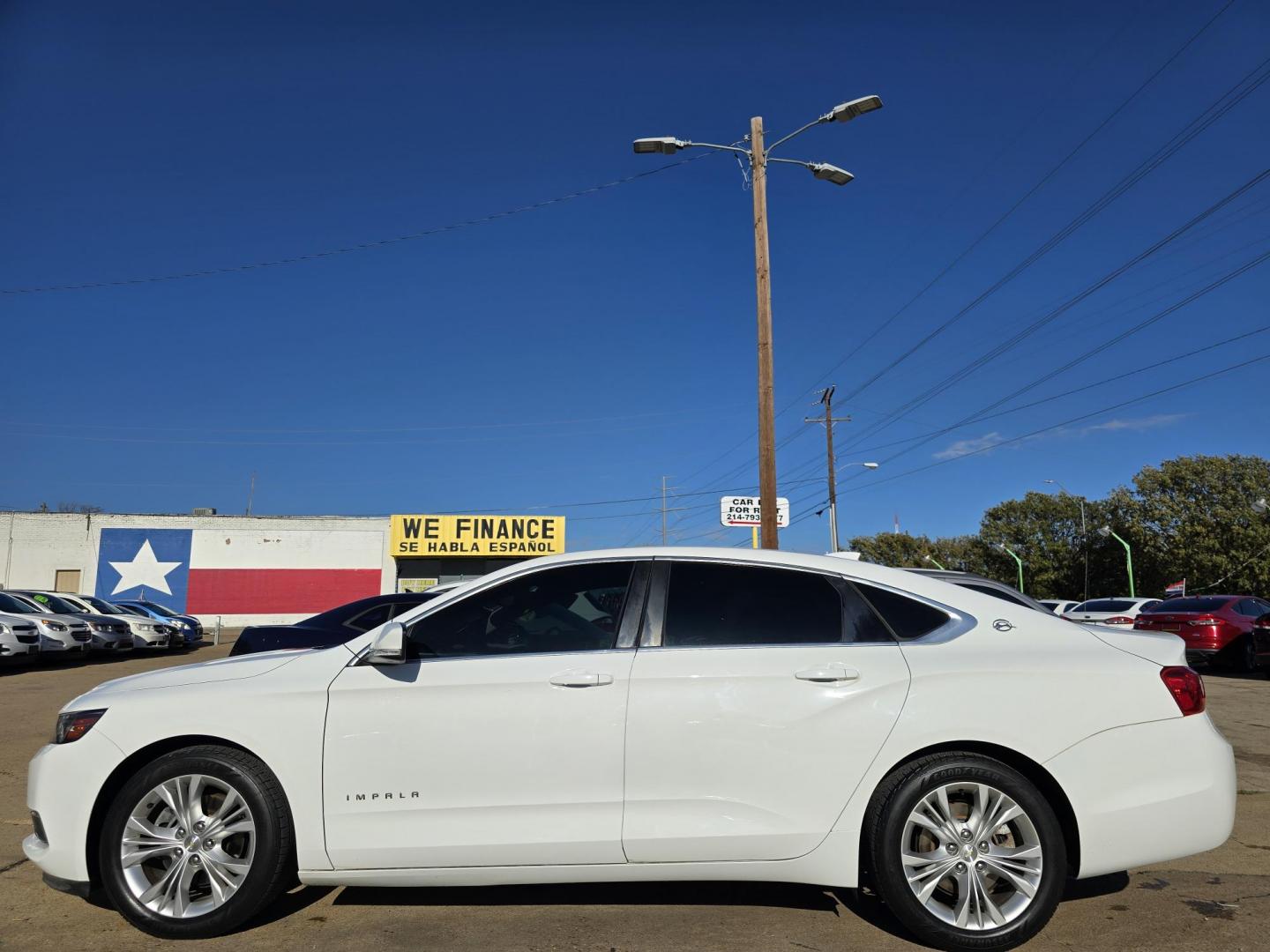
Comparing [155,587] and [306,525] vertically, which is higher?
[306,525]

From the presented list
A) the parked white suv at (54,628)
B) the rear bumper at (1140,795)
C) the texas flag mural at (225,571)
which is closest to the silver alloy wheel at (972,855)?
the rear bumper at (1140,795)

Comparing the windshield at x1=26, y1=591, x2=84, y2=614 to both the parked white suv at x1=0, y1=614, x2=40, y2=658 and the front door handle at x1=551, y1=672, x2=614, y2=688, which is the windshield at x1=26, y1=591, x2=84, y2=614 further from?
the front door handle at x1=551, y1=672, x2=614, y2=688

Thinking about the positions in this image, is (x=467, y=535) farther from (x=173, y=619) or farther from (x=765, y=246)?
(x=765, y=246)

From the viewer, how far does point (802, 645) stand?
Answer: 3.67 meters

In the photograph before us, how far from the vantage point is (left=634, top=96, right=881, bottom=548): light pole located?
12039mm

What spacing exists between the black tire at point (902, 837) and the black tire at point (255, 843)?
8.03 feet

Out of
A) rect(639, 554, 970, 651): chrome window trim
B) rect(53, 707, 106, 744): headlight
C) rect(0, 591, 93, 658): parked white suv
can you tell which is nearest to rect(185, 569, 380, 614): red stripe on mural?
rect(0, 591, 93, 658): parked white suv

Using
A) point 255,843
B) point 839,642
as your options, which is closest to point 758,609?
point 839,642

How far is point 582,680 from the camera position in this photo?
357cm

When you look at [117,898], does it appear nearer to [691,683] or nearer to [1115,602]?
[691,683]

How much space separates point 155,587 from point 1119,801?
4305cm

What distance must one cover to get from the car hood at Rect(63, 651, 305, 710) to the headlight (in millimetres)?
50

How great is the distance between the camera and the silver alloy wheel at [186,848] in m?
3.58

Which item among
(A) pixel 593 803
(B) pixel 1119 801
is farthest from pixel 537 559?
(B) pixel 1119 801
